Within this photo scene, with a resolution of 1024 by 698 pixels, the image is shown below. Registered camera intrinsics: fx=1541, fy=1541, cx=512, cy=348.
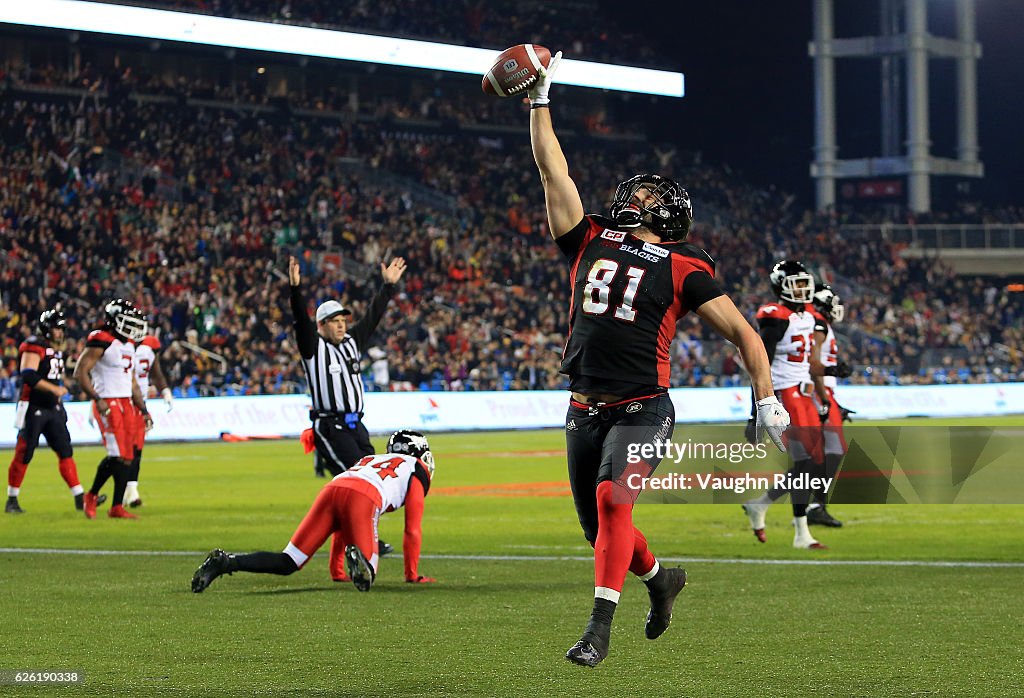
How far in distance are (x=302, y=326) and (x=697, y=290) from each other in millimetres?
5230

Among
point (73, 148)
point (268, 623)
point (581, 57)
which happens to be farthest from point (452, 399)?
point (268, 623)

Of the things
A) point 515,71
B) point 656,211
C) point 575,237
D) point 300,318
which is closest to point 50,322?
point 300,318

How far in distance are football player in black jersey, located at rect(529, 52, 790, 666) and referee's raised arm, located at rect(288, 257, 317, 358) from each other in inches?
164

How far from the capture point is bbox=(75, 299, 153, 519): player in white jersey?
15414 millimetres

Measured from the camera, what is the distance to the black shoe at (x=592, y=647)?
578 cm

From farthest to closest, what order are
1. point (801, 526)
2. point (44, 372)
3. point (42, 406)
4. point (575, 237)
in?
point (42, 406) < point (44, 372) < point (801, 526) < point (575, 237)

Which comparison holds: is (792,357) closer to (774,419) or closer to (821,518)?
(821,518)

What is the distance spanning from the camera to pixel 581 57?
158 feet

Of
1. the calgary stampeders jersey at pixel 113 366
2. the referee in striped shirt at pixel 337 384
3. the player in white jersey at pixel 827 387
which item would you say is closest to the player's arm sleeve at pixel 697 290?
the referee in striped shirt at pixel 337 384

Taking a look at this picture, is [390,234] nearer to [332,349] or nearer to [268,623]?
[332,349]

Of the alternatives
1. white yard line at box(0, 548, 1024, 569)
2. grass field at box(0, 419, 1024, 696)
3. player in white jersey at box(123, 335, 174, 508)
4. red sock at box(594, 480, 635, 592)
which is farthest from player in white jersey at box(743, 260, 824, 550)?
player in white jersey at box(123, 335, 174, 508)

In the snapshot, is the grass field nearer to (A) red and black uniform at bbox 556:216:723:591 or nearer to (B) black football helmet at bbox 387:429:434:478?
(B) black football helmet at bbox 387:429:434:478

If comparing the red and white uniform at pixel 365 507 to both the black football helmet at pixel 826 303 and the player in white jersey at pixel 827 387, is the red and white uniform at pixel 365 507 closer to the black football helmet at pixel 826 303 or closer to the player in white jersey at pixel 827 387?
the player in white jersey at pixel 827 387

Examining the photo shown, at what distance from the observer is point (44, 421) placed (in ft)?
53.7
